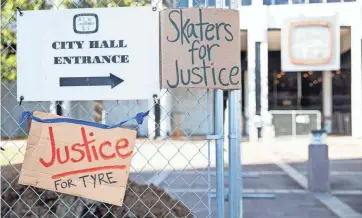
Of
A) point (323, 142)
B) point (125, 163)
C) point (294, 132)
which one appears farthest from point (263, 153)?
point (125, 163)

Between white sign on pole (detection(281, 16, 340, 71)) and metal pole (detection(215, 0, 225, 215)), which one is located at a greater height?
white sign on pole (detection(281, 16, 340, 71))

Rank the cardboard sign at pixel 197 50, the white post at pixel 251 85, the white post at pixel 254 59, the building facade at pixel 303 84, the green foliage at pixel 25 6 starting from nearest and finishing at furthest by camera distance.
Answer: the cardboard sign at pixel 197 50 → the green foliage at pixel 25 6 → the white post at pixel 251 85 → the white post at pixel 254 59 → the building facade at pixel 303 84

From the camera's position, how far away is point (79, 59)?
2598mm

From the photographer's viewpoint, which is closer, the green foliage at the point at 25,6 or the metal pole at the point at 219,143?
the metal pole at the point at 219,143

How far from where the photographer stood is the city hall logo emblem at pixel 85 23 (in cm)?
260

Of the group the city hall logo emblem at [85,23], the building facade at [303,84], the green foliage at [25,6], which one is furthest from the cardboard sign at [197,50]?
the building facade at [303,84]

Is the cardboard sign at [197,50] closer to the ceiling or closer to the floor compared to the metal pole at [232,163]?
closer to the ceiling

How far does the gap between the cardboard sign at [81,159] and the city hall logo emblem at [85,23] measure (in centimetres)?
50

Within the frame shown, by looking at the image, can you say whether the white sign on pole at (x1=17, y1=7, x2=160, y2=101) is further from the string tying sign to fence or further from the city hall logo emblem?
the string tying sign to fence

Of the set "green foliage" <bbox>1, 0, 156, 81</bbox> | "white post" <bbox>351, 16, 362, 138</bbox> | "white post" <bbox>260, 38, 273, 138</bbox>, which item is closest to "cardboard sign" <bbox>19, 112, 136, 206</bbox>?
"green foliage" <bbox>1, 0, 156, 81</bbox>

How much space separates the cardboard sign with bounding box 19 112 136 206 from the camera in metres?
2.63

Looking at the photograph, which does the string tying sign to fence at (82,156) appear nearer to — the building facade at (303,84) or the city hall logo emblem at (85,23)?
the city hall logo emblem at (85,23)

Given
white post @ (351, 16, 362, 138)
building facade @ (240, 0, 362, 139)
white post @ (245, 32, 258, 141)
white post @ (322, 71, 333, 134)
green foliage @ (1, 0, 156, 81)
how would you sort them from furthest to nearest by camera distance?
1. white post @ (322, 71, 333, 134)
2. white post @ (351, 16, 362, 138)
3. building facade @ (240, 0, 362, 139)
4. white post @ (245, 32, 258, 141)
5. green foliage @ (1, 0, 156, 81)

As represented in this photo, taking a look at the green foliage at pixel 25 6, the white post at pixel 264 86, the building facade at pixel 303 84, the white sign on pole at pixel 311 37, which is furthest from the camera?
the white post at pixel 264 86
